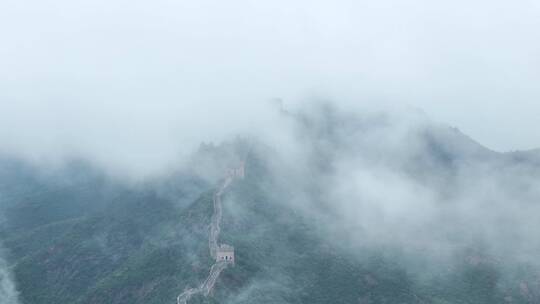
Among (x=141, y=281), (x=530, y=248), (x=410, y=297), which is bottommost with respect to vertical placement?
(x=141, y=281)

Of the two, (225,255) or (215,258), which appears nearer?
(225,255)

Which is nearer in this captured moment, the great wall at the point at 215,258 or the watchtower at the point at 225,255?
the great wall at the point at 215,258

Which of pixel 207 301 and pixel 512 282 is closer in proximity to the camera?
pixel 207 301

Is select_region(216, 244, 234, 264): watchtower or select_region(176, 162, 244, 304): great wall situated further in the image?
select_region(216, 244, 234, 264): watchtower

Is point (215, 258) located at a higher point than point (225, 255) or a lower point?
lower

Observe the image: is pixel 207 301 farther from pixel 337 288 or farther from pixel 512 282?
pixel 512 282

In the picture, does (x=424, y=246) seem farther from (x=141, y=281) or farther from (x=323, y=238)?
(x=141, y=281)

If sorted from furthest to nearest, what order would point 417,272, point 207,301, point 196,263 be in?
point 417,272, point 196,263, point 207,301

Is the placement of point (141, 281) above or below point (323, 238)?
below

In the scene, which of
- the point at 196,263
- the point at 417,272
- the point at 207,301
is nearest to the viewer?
the point at 207,301

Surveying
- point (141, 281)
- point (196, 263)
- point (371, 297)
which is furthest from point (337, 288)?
point (141, 281)
